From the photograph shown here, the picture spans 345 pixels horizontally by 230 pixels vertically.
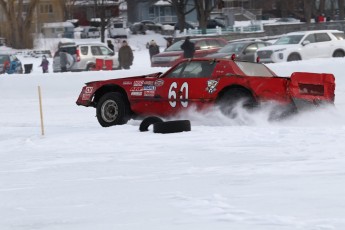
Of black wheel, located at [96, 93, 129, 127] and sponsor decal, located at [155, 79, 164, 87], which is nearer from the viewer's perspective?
sponsor decal, located at [155, 79, 164, 87]

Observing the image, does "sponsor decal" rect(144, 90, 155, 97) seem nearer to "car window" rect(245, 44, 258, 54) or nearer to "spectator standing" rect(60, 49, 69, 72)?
"car window" rect(245, 44, 258, 54)

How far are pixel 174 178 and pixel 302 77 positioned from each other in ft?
20.1

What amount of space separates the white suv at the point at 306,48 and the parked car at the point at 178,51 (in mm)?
3313

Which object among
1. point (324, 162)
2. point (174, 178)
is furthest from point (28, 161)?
point (324, 162)

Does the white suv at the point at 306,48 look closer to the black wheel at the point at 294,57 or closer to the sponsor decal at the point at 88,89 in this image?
the black wheel at the point at 294,57

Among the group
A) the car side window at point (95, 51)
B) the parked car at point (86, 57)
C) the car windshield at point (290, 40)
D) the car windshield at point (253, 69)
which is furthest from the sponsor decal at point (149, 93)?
the car side window at point (95, 51)

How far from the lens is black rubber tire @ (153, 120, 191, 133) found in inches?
539

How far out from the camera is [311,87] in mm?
14742

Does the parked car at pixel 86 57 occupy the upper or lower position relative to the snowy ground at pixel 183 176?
lower

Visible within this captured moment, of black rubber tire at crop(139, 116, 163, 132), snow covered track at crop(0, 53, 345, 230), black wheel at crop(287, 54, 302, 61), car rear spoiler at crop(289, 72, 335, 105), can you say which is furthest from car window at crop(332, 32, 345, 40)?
black rubber tire at crop(139, 116, 163, 132)

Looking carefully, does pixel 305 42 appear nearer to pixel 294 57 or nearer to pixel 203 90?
pixel 294 57

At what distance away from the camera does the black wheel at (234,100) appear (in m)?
14.8

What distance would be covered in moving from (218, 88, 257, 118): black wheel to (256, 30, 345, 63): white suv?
17954mm

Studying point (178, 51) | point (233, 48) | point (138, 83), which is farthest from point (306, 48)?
point (138, 83)
